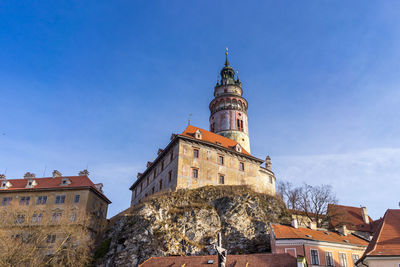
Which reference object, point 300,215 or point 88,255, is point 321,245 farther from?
point 88,255

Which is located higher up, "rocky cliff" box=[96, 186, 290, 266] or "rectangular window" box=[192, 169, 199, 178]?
"rectangular window" box=[192, 169, 199, 178]

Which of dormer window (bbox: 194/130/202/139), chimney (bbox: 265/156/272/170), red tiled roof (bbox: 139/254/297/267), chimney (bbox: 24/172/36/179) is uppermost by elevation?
dormer window (bbox: 194/130/202/139)

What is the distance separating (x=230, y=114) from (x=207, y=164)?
17.3 meters

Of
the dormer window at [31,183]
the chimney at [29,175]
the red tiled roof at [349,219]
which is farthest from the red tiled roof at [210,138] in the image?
the chimney at [29,175]

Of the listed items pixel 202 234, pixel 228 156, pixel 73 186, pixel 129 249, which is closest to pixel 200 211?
pixel 202 234

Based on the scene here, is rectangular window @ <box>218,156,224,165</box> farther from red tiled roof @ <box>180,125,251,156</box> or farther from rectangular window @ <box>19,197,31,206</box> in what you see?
rectangular window @ <box>19,197,31,206</box>

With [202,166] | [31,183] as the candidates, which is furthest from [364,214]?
[31,183]

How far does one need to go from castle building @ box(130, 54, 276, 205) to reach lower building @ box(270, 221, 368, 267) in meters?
14.1

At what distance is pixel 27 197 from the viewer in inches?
1982

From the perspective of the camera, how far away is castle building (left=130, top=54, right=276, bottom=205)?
47156mm

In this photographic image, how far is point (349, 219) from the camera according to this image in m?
48.7

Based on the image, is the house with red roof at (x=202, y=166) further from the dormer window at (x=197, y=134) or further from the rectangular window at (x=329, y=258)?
the rectangular window at (x=329, y=258)

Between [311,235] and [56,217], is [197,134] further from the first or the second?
[56,217]

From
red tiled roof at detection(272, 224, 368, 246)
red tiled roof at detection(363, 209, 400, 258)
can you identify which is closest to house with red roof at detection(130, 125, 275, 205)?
red tiled roof at detection(272, 224, 368, 246)
